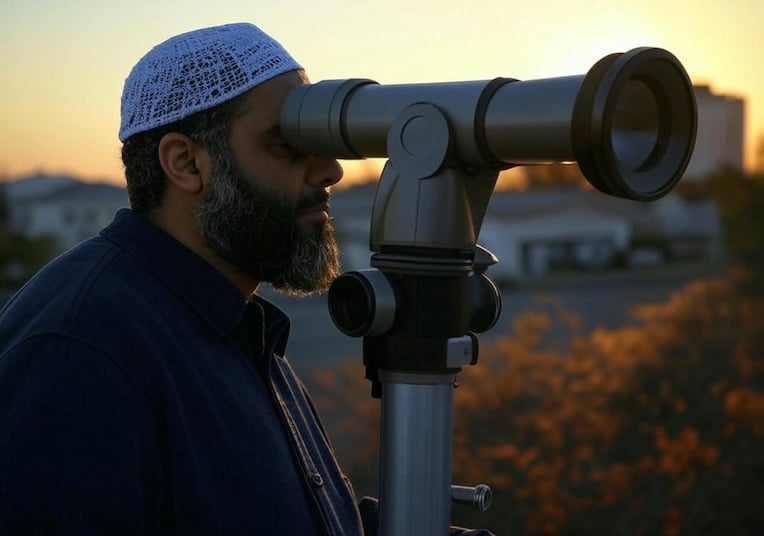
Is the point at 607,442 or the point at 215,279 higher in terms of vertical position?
the point at 215,279

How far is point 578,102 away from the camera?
1268mm

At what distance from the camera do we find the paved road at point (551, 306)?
24.9ft

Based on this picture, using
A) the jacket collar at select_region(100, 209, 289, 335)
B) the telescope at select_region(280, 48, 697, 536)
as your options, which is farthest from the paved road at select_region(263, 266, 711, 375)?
the telescope at select_region(280, 48, 697, 536)

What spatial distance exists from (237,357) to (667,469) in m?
3.41

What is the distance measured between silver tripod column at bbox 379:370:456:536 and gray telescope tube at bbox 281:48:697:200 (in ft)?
1.03

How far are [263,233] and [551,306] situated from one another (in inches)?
208

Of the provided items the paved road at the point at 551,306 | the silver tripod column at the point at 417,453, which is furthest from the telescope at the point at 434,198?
the paved road at the point at 551,306

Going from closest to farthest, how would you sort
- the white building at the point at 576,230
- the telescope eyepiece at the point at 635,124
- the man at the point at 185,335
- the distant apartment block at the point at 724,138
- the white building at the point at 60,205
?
the telescope eyepiece at the point at 635,124
the man at the point at 185,335
the distant apartment block at the point at 724,138
the white building at the point at 576,230
the white building at the point at 60,205

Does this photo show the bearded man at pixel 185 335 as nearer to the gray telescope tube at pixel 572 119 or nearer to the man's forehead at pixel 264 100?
the man's forehead at pixel 264 100

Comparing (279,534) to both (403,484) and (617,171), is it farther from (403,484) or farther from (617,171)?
(617,171)

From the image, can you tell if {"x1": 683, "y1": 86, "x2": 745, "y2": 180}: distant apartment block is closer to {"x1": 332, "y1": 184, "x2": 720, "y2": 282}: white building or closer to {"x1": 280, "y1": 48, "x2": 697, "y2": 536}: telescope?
{"x1": 280, "y1": 48, "x2": 697, "y2": 536}: telescope

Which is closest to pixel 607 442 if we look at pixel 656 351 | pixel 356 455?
pixel 656 351

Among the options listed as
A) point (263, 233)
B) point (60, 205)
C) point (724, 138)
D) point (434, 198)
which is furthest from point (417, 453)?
point (60, 205)

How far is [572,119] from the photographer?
4.17 ft
